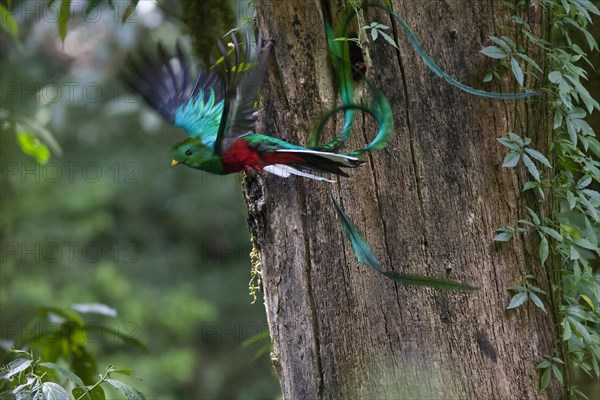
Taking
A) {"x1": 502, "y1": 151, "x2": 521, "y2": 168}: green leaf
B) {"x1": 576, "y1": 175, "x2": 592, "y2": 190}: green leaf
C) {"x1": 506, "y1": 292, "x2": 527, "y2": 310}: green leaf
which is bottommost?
{"x1": 506, "y1": 292, "x2": 527, "y2": 310}: green leaf

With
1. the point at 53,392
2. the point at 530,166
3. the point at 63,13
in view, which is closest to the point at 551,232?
the point at 530,166

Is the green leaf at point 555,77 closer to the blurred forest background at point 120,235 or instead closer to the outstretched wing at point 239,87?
the outstretched wing at point 239,87

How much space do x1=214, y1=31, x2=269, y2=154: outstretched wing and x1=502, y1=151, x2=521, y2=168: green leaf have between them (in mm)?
568

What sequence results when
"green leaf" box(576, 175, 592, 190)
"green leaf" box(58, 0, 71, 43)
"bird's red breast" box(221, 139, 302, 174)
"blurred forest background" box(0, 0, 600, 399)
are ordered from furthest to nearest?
1. "blurred forest background" box(0, 0, 600, 399)
2. "green leaf" box(58, 0, 71, 43)
3. "green leaf" box(576, 175, 592, 190)
4. "bird's red breast" box(221, 139, 302, 174)

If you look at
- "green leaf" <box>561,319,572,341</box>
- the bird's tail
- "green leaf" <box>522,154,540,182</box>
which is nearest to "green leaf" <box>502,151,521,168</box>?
"green leaf" <box>522,154,540,182</box>

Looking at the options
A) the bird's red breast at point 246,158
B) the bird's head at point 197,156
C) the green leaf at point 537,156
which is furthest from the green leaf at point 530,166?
the bird's head at point 197,156

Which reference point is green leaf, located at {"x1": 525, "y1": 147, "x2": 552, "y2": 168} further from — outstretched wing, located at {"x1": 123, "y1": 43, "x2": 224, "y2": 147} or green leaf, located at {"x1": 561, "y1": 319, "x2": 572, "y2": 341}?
outstretched wing, located at {"x1": 123, "y1": 43, "x2": 224, "y2": 147}

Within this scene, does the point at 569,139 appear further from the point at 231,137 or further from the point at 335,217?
the point at 231,137

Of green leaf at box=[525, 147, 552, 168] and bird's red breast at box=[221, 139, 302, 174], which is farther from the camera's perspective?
green leaf at box=[525, 147, 552, 168]

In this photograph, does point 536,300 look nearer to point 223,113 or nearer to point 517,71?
point 517,71

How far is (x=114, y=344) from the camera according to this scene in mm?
5918

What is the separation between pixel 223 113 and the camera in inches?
58.7

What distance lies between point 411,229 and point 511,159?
27 centimetres

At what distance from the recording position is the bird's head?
5.30 ft
